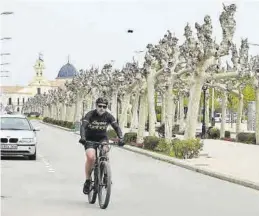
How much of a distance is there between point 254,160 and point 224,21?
18.8 feet

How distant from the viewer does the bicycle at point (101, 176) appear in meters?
11.8

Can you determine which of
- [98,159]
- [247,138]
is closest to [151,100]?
[247,138]

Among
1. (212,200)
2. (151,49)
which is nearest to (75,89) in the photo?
(151,49)

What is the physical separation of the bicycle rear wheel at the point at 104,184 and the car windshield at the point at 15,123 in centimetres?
1404

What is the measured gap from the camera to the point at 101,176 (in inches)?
477

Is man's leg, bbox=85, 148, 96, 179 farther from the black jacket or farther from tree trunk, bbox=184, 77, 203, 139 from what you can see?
tree trunk, bbox=184, 77, 203, 139

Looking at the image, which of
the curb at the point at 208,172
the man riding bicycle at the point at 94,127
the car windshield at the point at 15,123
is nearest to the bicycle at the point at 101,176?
the man riding bicycle at the point at 94,127

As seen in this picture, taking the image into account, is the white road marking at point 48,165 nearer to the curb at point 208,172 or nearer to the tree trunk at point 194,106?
the curb at point 208,172

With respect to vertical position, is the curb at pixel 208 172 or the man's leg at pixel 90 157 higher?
the man's leg at pixel 90 157

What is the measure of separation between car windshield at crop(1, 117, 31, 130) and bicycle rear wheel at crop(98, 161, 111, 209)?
14.0 metres

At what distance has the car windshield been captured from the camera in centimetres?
2592

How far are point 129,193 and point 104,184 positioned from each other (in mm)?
2847

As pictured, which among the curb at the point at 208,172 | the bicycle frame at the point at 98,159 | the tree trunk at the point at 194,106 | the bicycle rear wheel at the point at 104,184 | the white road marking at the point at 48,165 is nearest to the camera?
the bicycle rear wheel at the point at 104,184

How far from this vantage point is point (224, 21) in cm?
2922
